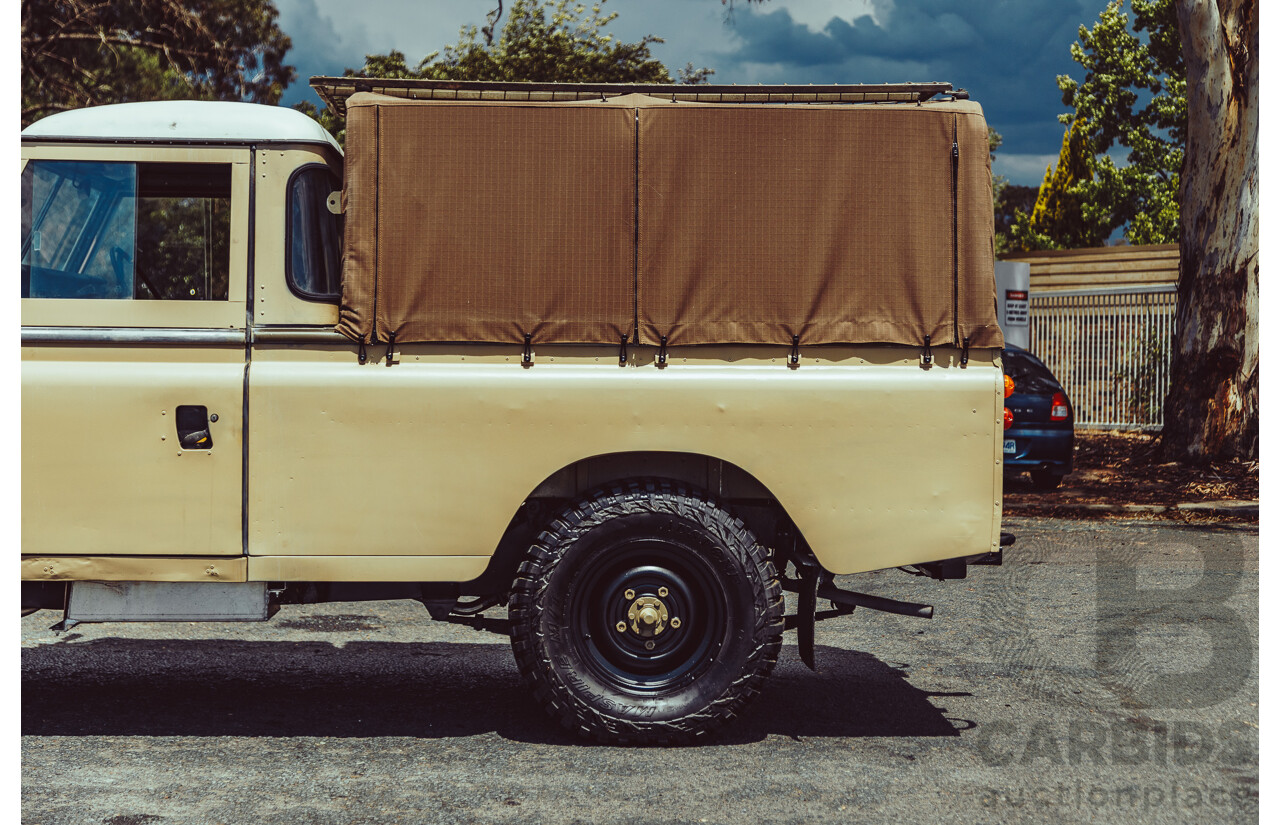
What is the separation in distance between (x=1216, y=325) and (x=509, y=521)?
482 inches

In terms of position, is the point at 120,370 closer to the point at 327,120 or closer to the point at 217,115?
the point at 217,115

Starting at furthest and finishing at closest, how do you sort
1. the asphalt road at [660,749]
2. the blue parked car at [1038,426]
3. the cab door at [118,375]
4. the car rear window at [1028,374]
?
the car rear window at [1028,374] < the blue parked car at [1038,426] < the cab door at [118,375] < the asphalt road at [660,749]

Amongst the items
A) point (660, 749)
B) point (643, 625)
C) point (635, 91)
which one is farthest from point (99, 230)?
point (660, 749)

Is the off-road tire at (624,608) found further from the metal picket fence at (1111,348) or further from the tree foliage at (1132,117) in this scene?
the tree foliage at (1132,117)

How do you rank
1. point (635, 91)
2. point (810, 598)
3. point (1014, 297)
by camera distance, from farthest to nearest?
point (1014, 297)
point (810, 598)
point (635, 91)

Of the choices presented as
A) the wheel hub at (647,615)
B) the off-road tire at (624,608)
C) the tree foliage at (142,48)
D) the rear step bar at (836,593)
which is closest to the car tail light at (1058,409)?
the rear step bar at (836,593)

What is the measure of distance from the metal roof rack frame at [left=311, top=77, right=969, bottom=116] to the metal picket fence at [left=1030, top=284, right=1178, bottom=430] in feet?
52.6

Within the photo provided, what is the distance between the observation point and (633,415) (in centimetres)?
480

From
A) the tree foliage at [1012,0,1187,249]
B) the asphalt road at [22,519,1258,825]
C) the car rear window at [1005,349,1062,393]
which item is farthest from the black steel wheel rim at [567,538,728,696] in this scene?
the tree foliage at [1012,0,1187,249]

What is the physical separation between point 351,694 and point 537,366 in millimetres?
2033

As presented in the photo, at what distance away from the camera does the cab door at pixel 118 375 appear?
473cm

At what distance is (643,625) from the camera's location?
485cm

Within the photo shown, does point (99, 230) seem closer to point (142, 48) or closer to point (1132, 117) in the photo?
point (142, 48)

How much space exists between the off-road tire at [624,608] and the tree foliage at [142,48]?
594 inches
